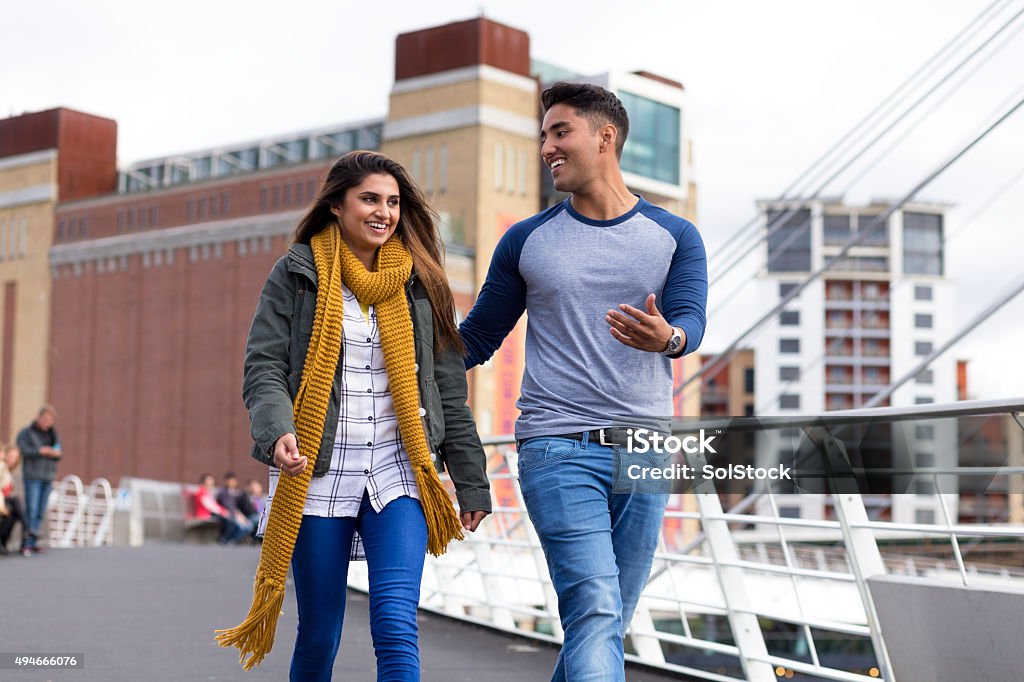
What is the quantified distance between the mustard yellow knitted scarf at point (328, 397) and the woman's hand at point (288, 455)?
2.5 inches

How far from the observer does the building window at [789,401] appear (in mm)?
103688

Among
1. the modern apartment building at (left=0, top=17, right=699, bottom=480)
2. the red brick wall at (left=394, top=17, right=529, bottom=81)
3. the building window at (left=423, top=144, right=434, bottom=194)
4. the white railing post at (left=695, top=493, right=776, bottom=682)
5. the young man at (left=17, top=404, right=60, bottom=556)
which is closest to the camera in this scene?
the white railing post at (left=695, top=493, right=776, bottom=682)

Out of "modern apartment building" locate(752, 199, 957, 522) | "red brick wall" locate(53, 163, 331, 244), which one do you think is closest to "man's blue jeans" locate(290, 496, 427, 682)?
"red brick wall" locate(53, 163, 331, 244)

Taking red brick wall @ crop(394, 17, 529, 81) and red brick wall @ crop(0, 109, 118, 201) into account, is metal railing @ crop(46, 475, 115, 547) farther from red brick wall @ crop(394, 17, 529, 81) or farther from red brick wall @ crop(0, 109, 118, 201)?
red brick wall @ crop(0, 109, 118, 201)

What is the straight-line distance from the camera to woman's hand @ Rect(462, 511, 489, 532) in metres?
3.71

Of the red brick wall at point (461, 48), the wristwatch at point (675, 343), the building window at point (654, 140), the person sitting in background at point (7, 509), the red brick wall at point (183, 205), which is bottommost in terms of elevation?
the person sitting in background at point (7, 509)

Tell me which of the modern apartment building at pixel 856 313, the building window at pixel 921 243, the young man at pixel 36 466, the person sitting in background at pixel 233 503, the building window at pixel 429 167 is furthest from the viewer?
the building window at pixel 921 243

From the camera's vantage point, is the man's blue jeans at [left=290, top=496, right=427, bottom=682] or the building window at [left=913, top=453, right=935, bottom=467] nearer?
the man's blue jeans at [left=290, top=496, right=427, bottom=682]

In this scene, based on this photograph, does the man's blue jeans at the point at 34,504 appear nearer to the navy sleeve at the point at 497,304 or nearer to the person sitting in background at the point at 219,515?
the person sitting in background at the point at 219,515

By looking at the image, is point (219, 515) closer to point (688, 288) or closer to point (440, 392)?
point (440, 392)

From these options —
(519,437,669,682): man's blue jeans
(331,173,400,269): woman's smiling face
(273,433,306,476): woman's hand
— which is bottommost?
(519,437,669,682): man's blue jeans

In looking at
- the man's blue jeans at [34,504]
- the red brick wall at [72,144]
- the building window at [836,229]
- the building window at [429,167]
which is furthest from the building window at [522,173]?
the building window at [836,229]

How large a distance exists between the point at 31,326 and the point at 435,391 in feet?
186

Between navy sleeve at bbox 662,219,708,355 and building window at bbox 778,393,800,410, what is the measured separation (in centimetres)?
10034
